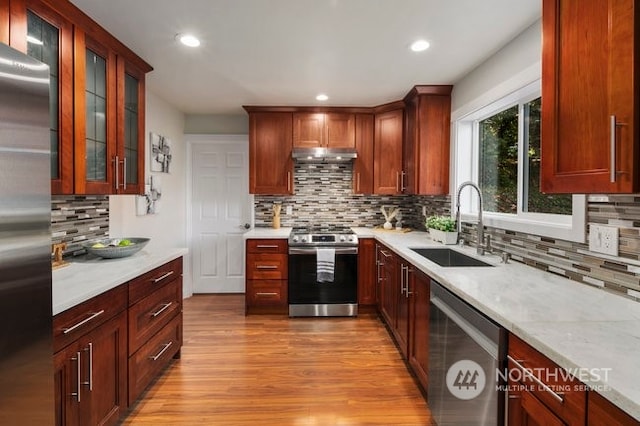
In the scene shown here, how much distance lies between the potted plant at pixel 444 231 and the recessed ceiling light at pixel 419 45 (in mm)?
1371

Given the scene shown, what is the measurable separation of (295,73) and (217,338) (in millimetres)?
2456

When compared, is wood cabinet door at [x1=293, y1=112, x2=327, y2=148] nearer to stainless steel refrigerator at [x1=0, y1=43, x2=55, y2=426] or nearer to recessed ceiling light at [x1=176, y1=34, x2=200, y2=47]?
recessed ceiling light at [x1=176, y1=34, x2=200, y2=47]

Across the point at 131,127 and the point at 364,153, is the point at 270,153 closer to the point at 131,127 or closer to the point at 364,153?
the point at 364,153

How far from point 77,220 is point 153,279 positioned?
0.74m

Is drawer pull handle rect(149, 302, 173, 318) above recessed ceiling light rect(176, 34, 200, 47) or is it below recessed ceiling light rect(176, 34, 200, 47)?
below

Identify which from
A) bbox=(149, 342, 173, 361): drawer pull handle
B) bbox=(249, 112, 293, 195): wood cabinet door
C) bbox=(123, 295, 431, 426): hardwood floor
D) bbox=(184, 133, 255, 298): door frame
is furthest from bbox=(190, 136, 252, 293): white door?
bbox=(149, 342, 173, 361): drawer pull handle

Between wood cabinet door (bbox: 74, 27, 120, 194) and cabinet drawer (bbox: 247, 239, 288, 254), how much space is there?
1.59m

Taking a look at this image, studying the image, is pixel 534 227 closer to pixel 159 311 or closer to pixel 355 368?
pixel 355 368

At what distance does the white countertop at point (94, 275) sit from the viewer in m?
1.40

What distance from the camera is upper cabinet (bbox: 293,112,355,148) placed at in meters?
3.95

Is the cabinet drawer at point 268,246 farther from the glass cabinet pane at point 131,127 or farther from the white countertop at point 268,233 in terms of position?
the glass cabinet pane at point 131,127

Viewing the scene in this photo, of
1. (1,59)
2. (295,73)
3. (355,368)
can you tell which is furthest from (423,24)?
(355,368)

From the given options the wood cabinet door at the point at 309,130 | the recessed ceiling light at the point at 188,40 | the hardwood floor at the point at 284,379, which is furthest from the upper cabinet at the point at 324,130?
the hardwood floor at the point at 284,379

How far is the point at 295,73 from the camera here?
2.85m
